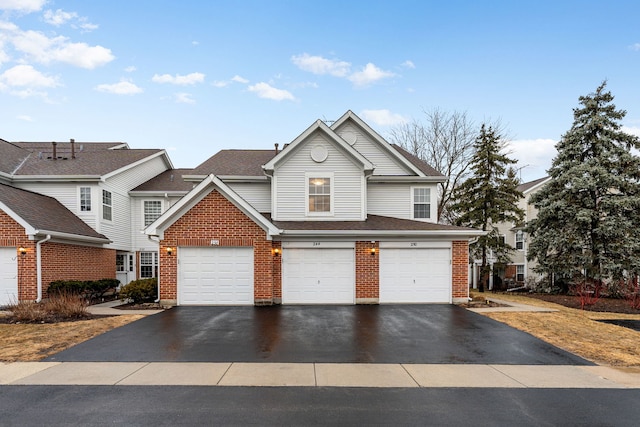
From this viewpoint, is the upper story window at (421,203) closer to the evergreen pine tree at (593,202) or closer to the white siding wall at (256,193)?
the white siding wall at (256,193)

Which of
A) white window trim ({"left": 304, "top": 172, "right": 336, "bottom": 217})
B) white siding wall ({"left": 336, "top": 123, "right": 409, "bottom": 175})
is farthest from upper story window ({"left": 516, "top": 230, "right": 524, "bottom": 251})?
white window trim ({"left": 304, "top": 172, "right": 336, "bottom": 217})

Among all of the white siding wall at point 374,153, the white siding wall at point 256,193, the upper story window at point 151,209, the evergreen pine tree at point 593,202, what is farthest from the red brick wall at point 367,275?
the upper story window at point 151,209

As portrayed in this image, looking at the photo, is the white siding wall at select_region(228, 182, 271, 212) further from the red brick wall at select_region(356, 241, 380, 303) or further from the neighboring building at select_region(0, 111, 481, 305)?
the red brick wall at select_region(356, 241, 380, 303)

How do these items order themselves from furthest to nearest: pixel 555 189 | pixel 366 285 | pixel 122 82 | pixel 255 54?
pixel 122 82, pixel 255 54, pixel 555 189, pixel 366 285

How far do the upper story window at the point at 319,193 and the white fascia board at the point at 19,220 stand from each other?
36.4ft

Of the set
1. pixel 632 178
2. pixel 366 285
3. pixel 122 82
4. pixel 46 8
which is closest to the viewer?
pixel 366 285

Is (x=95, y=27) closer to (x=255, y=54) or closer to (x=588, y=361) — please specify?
(x=255, y=54)

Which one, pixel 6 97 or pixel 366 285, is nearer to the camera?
pixel 366 285

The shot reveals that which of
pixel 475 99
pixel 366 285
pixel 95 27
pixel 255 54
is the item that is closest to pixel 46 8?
pixel 95 27

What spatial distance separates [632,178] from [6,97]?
4328 centimetres

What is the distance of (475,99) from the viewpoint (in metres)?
26.3

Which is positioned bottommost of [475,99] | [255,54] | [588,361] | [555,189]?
[588,361]

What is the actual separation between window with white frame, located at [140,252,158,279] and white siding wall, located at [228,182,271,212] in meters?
7.92

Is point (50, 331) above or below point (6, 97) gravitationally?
below
